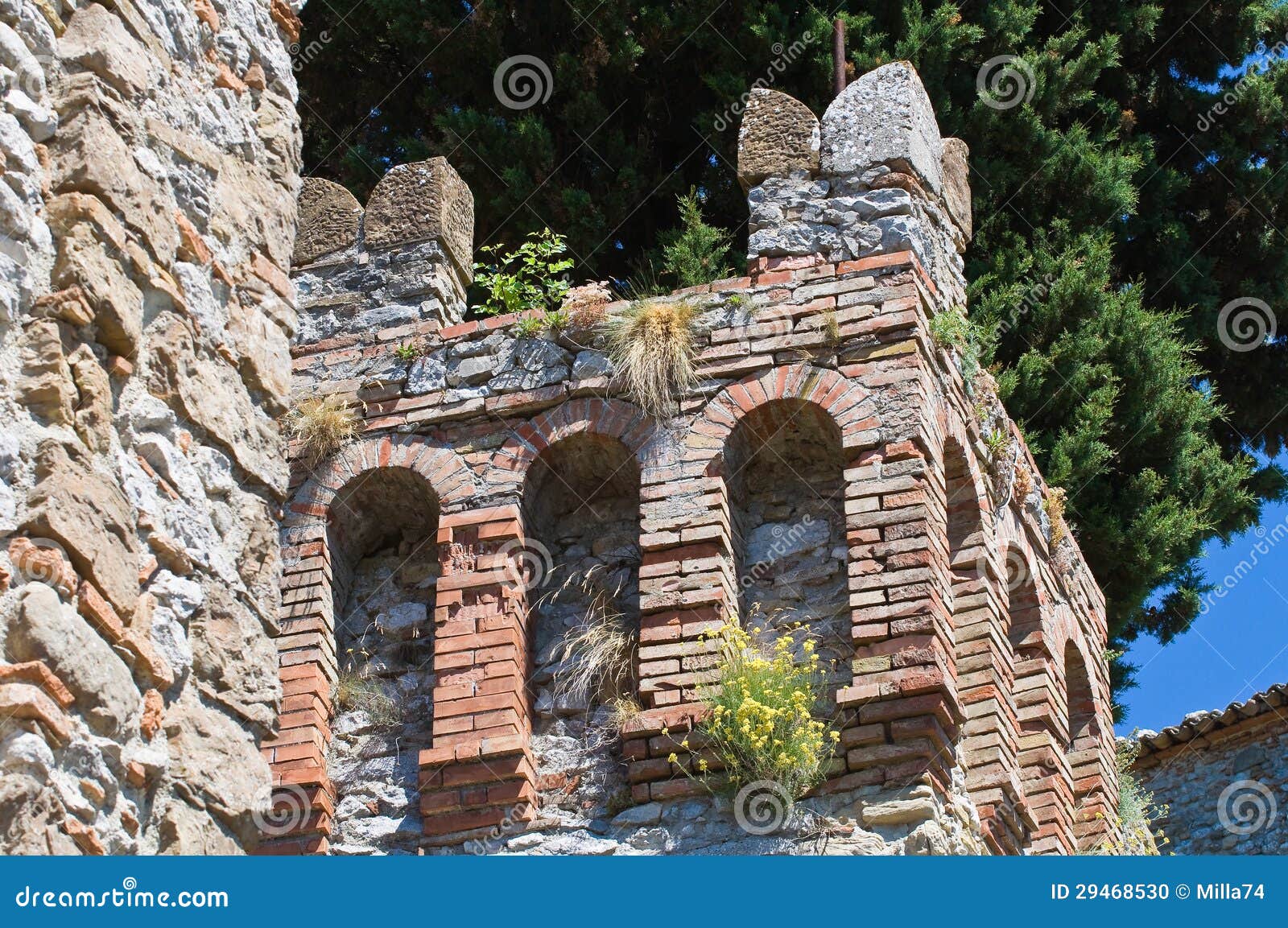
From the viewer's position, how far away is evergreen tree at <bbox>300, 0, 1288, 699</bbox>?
1360 cm

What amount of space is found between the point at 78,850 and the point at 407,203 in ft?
21.2

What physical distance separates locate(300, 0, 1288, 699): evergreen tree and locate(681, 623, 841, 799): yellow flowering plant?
4750mm

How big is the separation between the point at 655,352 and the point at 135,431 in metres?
4.59

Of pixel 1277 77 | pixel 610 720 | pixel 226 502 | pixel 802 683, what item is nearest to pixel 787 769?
pixel 802 683

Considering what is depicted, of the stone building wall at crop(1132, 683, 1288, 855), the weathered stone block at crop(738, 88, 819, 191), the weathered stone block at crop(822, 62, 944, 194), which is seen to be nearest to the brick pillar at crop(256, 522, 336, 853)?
the weathered stone block at crop(738, 88, 819, 191)

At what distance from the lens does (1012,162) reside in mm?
14383

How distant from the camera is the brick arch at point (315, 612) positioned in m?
9.09

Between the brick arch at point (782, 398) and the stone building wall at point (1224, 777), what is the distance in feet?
21.8
